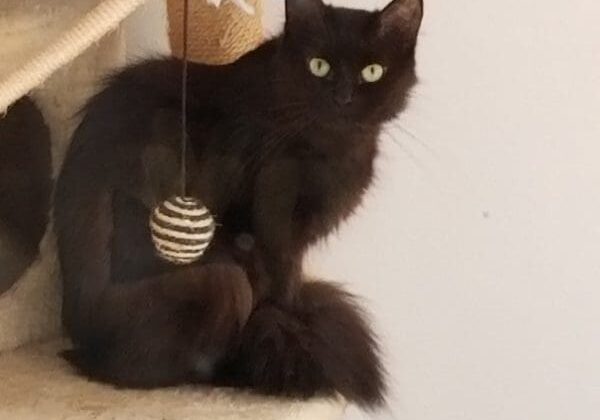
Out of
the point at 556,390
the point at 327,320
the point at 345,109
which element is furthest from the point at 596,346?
the point at 345,109

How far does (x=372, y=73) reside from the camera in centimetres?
107

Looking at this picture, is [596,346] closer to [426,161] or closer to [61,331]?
[426,161]

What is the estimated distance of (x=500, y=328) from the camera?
150 centimetres

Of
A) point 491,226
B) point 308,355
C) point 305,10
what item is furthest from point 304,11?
point 491,226

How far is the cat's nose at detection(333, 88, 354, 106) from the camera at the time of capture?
41.3 inches

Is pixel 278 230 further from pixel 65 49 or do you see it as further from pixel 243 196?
pixel 65 49

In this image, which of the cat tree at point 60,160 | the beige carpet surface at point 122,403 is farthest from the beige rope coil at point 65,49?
the beige carpet surface at point 122,403

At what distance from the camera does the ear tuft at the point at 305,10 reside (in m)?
1.07

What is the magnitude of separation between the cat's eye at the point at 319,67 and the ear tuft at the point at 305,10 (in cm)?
4

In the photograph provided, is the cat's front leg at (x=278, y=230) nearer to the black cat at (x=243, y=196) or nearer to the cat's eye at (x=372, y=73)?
the black cat at (x=243, y=196)

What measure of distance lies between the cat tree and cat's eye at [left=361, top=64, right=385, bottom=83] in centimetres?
22

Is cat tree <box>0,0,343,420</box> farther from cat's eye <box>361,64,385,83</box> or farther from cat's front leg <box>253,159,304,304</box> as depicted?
cat's eye <box>361,64,385,83</box>

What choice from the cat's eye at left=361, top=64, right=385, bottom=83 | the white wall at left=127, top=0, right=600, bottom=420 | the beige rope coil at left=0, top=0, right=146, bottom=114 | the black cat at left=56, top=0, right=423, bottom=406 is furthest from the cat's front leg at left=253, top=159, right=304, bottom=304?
the white wall at left=127, top=0, right=600, bottom=420

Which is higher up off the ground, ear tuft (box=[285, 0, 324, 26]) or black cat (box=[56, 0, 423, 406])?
ear tuft (box=[285, 0, 324, 26])
